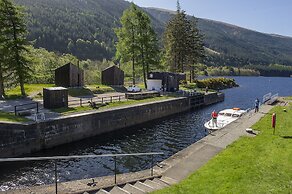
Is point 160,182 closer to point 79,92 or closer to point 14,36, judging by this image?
point 14,36

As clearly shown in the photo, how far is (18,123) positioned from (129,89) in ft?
105

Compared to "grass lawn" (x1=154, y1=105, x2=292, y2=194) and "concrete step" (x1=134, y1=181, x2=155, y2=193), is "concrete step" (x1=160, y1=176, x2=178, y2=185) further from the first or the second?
"concrete step" (x1=134, y1=181, x2=155, y2=193)

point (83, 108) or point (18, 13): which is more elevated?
point (18, 13)

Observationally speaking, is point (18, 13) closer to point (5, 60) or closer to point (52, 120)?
point (5, 60)

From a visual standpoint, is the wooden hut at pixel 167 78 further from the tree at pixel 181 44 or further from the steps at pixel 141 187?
the steps at pixel 141 187

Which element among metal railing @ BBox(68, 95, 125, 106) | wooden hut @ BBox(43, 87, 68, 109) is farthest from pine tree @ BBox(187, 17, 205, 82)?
wooden hut @ BBox(43, 87, 68, 109)

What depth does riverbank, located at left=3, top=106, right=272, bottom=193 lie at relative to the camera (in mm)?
14359

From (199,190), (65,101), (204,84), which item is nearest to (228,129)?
(199,190)

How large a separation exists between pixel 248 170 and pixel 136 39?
165ft

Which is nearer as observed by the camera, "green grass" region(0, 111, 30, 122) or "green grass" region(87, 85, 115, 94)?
"green grass" region(0, 111, 30, 122)

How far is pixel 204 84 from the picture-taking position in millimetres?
85438

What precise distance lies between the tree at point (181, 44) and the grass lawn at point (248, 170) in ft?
204

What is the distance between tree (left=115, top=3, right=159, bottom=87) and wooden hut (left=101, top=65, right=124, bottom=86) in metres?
4.87

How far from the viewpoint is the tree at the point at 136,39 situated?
6344 cm
